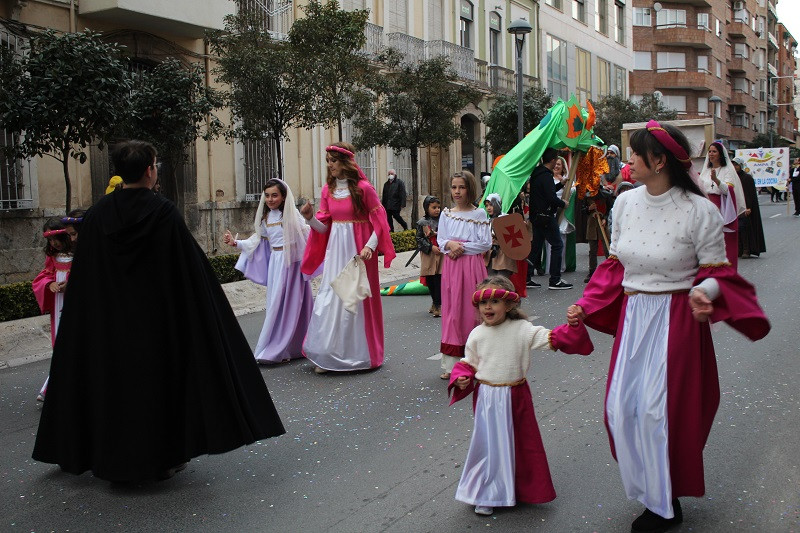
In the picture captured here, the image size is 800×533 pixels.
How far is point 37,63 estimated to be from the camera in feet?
38.4

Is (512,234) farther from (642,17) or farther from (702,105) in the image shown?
(702,105)

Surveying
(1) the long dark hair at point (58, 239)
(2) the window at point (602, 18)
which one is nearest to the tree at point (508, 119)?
(2) the window at point (602, 18)

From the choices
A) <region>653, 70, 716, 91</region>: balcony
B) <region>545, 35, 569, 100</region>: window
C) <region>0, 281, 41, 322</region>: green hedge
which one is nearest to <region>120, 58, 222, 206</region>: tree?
<region>0, 281, 41, 322</region>: green hedge

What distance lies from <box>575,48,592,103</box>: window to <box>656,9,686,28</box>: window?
77.4 ft

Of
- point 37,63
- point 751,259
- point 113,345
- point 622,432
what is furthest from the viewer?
point 751,259

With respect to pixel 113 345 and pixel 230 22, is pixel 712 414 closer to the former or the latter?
pixel 113 345

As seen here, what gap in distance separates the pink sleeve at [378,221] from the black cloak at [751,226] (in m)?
9.56

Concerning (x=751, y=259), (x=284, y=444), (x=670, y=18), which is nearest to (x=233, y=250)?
(x=751, y=259)

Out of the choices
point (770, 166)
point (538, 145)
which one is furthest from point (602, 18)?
point (538, 145)

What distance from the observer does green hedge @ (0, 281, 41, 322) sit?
33.4ft

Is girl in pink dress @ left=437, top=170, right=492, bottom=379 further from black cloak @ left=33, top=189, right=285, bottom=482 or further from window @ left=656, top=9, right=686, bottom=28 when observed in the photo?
window @ left=656, top=9, right=686, bottom=28

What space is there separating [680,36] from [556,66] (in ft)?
93.6

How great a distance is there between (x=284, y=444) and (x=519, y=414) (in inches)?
75.5

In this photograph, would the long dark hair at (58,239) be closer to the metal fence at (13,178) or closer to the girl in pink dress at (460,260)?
the girl in pink dress at (460,260)
